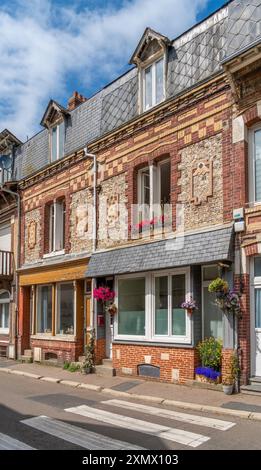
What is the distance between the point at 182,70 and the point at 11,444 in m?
9.79

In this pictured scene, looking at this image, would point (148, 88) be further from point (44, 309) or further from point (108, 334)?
point (44, 309)

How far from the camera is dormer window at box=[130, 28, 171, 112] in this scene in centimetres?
1314

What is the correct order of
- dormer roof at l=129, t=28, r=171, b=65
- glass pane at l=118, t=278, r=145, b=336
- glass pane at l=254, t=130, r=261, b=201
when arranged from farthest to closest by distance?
dormer roof at l=129, t=28, r=171, b=65, glass pane at l=118, t=278, r=145, b=336, glass pane at l=254, t=130, r=261, b=201

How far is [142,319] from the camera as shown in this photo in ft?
42.2

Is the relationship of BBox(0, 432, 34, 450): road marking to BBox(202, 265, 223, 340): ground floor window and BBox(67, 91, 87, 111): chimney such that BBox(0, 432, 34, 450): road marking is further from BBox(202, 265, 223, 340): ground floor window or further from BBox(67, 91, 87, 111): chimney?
BBox(67, 91, 87, 111): chimney

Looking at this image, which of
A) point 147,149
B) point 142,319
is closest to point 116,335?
point 142,319

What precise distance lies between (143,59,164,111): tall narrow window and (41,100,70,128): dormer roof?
4513mm

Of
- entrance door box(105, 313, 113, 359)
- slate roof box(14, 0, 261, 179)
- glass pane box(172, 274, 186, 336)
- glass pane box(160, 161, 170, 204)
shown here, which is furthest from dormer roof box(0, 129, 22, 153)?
glass pane box(172, 274, 186, 336)

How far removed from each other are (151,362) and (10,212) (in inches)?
405

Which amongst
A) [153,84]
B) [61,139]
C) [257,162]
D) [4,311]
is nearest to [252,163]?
[257,162]

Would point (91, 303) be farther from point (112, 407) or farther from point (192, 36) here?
point (192, 36)

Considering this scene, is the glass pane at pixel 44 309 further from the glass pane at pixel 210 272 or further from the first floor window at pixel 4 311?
the glass pane at pixel 210 272

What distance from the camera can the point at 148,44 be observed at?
44.5 ft
